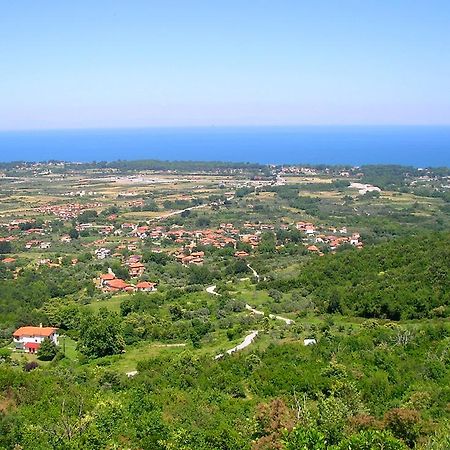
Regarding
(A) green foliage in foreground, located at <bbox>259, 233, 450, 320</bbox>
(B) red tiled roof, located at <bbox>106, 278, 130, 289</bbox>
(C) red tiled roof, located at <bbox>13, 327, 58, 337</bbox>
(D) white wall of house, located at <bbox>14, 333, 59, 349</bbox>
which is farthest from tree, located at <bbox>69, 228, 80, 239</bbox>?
(D) white wall of house, located at <bbox>14, 333, 59, 349</bbox>

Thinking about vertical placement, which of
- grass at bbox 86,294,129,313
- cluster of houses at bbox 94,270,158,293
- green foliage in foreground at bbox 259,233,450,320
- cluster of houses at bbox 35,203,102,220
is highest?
green foliage in foreground at bbox 259,233,450,320

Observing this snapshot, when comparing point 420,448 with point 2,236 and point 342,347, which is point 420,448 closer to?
point 342,347

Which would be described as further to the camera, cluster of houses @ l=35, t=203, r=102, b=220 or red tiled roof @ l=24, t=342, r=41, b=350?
cluster of houses @ l=35, t=203, r=102, b=220

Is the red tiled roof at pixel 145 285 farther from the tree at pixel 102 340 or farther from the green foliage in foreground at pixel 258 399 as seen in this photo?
the green foliage in foreground at pixel 258 399

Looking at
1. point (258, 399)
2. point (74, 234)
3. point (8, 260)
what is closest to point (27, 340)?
point (258, 399)

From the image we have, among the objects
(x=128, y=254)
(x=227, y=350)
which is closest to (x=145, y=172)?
(x=128, y=254)

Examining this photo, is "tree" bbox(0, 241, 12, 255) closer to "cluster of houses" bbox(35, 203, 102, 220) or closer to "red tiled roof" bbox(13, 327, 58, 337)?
"cluster of houses" bbox(35, 203, 102, 220)
